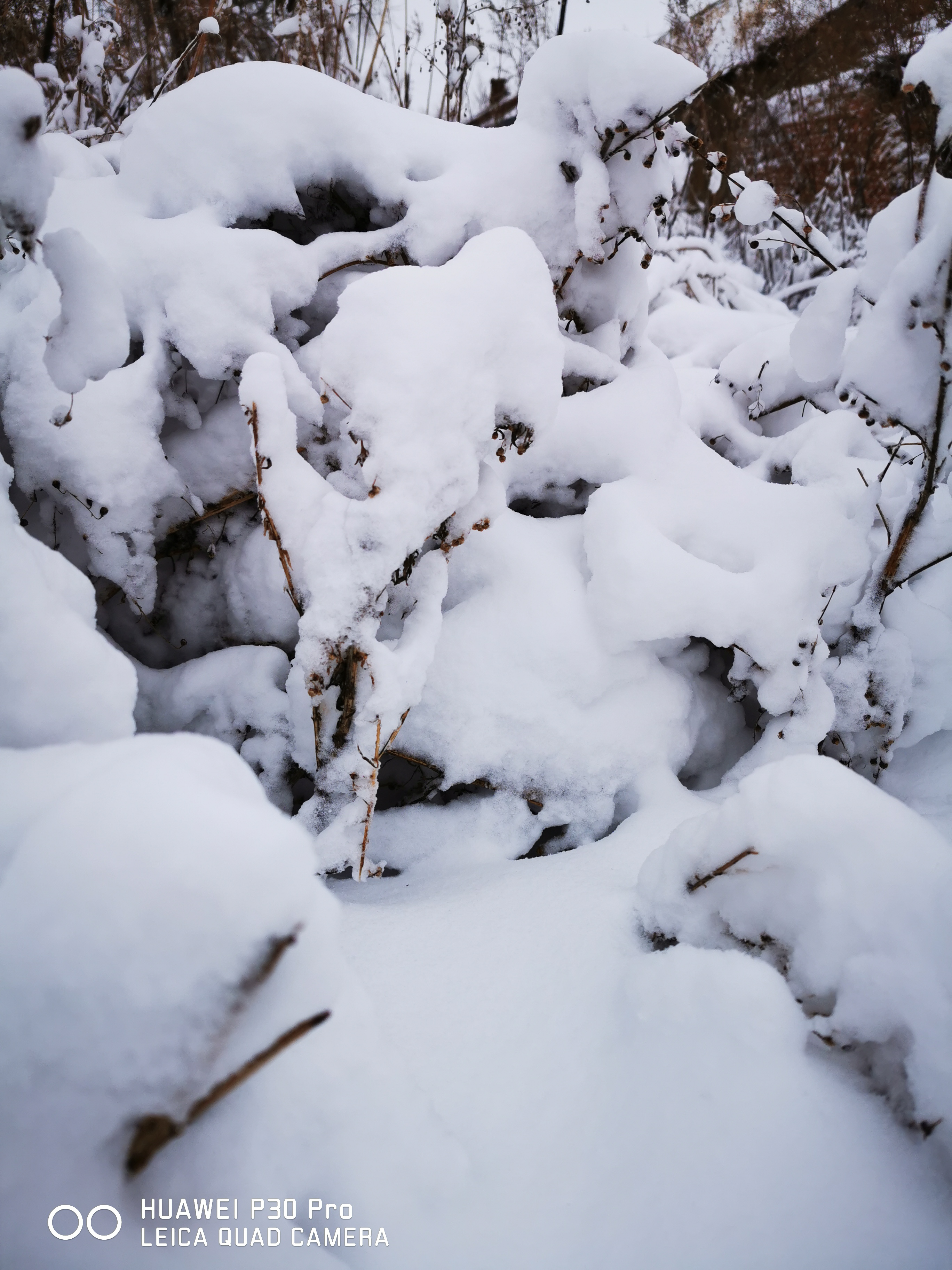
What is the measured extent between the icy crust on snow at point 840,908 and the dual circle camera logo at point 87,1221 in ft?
2.33

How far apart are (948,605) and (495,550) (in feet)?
3.89

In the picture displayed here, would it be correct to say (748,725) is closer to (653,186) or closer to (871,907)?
(871,907)

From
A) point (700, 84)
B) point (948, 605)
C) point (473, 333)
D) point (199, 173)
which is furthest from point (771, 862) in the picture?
point (199, 173)

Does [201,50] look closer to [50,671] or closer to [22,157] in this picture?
[22,157]

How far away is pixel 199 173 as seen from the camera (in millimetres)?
1335

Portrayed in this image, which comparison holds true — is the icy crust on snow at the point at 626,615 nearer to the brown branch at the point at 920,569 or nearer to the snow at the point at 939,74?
the brown branch at the point at 920,569

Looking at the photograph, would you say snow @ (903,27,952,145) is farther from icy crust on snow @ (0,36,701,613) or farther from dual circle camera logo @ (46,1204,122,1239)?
dual circle camera logo @ (46,1204,122,1239)

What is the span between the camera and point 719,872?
2.96 feet

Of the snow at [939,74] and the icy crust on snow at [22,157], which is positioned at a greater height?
the snow at [939,74]

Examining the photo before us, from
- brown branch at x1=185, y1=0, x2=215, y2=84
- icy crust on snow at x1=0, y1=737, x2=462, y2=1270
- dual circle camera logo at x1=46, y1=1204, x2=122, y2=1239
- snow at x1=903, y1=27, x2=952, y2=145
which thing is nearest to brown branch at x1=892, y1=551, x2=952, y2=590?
snow at x1=903, y1=27, x2=952, y2=145

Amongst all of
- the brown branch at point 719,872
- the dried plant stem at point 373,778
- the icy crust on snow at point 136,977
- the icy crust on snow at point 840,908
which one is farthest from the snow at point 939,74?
the icy crust on snow at point 136,977

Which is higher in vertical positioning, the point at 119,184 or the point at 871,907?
the point at 119,184

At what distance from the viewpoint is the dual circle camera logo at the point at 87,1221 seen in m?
0.50

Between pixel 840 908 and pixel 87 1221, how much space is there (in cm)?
83
